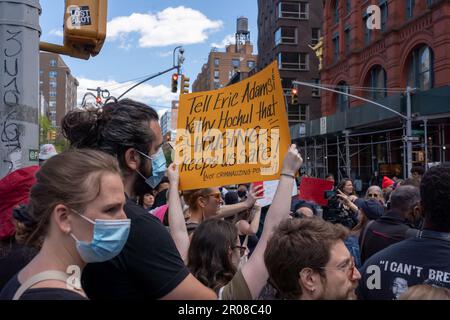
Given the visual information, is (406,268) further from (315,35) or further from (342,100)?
(315,35)

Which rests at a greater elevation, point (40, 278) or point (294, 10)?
point (294, 10)

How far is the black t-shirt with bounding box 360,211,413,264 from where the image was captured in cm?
413

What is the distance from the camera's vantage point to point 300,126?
3522cm

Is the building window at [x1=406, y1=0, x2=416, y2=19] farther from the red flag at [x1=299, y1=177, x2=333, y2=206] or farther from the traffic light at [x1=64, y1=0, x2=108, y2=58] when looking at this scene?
the traffic light at [x1=64, y1=0, x2=108, y2=58]

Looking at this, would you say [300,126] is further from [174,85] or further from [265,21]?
[265,21]

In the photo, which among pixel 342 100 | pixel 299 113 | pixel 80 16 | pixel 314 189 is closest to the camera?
pixel 80 16

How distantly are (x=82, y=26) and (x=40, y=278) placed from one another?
8.89 ft

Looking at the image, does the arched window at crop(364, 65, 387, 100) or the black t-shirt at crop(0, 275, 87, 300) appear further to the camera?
the arched window at crop(364, 65, 387, 100)

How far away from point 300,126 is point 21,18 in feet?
108

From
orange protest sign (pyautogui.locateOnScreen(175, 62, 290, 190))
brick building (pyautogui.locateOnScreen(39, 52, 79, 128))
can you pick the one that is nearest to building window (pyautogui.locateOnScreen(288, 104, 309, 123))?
orange protest sign (pyautogui.locateOnScreen(175, 62, 290, 190))

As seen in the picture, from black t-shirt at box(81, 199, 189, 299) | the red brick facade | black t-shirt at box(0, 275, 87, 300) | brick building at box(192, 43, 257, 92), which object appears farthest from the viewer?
brick building at box(192, 43, 257, 92)

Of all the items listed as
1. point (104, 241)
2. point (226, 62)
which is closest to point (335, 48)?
point (104, 241)

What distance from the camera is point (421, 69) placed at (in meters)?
25.2

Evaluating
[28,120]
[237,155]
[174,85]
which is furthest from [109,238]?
[174,85]
